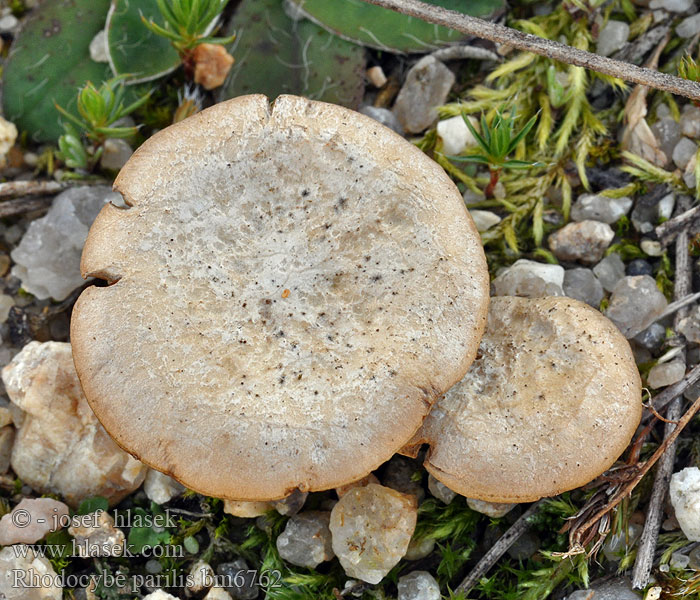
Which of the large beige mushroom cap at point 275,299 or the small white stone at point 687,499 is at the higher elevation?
the large beige mushroom cap at point 275,299

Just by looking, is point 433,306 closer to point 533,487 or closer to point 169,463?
point 533,487

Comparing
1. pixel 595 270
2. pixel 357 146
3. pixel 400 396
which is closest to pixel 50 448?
pixel 400 396

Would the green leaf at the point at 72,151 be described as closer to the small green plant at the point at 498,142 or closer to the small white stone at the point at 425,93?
the small white stone at the point at 425,93

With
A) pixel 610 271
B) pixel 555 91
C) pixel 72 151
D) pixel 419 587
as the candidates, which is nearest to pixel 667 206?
pixel 610 271

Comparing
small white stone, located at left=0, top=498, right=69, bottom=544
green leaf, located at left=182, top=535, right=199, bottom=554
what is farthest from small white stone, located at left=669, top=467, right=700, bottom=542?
small white stone, located at left=0, top=498, right=69, bottom=544

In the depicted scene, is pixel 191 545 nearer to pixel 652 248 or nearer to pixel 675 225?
pixel 652 248

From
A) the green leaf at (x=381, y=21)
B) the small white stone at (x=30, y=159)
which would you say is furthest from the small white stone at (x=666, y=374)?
the small white stone at (x=30, y=159)
